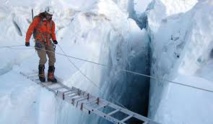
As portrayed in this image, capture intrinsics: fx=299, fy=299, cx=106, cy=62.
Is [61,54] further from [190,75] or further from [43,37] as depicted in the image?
[190,75]

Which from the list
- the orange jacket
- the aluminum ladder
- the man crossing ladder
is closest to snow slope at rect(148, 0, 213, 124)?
the aluminum ladder

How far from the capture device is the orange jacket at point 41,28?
444 centimetres

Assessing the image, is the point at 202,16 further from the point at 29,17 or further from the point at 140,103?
the point at 140,103

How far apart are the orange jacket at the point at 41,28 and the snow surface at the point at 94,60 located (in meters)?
0.70

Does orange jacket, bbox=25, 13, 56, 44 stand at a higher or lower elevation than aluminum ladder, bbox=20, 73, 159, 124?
higher

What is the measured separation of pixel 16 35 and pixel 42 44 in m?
2.34

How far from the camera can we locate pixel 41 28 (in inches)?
178

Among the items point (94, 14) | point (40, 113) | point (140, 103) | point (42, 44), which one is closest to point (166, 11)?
point (140, 103)

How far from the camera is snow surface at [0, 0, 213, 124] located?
13.5 feet

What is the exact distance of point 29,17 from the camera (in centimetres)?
707

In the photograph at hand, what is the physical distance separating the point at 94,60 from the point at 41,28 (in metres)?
1.98

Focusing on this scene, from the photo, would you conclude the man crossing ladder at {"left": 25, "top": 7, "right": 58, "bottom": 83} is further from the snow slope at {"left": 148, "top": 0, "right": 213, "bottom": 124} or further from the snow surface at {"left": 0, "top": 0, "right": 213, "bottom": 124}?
the snow slope at {"left": 148, "top": 0, "right": 213, "bottom": 124}

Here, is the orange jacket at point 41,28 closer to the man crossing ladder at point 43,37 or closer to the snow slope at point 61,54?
the man crossing ladder at point 43,37

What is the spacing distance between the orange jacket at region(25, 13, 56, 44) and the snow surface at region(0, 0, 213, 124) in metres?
0.70
